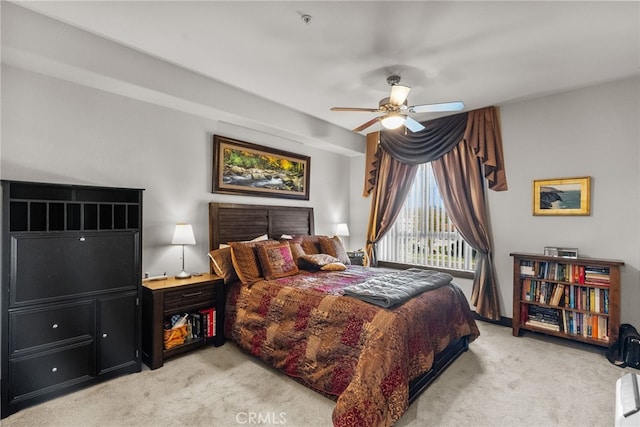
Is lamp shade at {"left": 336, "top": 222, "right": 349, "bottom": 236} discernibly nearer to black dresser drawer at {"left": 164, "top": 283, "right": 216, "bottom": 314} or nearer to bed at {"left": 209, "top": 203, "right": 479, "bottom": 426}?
bed at {"left": 209, "top": 203, "right": 479, "bottom": 426}

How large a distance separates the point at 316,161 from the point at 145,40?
2.99 metres

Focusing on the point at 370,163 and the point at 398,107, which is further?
the point at 370,163

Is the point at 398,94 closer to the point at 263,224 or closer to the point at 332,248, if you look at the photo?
the point at 332,248

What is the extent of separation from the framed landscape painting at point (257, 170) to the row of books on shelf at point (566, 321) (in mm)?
3362

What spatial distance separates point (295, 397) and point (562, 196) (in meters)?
3.61

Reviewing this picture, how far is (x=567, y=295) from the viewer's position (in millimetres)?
3311

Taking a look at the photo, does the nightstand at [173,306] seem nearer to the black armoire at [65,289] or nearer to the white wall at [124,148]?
the black armoire at [65,289]

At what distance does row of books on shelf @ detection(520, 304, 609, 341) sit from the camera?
3.12 m

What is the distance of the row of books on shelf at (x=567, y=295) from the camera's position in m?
3.14

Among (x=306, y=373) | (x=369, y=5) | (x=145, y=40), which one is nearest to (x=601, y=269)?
(x=306, y=373)

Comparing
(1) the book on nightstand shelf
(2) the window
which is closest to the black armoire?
(1) the book on nightstand shelf

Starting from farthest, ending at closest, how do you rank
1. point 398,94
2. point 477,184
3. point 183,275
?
point 477,184 < point 183,275 < point 398,94

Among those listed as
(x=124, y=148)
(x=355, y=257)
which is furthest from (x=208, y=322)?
(x=355, y=257)

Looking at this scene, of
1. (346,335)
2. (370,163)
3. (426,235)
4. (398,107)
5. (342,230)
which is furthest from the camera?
(370,163)
